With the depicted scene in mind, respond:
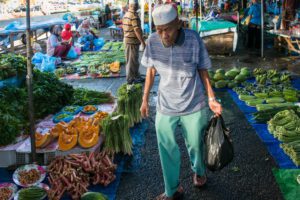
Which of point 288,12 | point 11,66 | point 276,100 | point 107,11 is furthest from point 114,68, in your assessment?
point 107,11

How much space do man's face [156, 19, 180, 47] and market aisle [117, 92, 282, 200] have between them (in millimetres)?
1686

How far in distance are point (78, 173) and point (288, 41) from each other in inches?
366

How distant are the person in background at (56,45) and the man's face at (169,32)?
30.3 ft

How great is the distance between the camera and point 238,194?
3438mm

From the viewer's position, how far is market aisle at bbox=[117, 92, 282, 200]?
346 centimetres

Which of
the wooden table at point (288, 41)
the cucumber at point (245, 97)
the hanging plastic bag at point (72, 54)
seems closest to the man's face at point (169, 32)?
the cucumber at point (245, 97)

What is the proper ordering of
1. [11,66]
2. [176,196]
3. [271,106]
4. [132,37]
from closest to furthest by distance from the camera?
[176,196]
[11,66]
[271,106]
[132,37]

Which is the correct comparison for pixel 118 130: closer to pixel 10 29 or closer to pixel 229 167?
pixel 229 167

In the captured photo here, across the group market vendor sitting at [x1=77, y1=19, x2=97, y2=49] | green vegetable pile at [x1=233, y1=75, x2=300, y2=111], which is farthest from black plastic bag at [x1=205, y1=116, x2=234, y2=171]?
market vendor sitting at [x1=77, y1=19, x2=97, y2=49]

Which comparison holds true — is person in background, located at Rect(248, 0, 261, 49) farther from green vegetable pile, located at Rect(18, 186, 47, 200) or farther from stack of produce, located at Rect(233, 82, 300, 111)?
green vegetable pile, located at Rect(18, 186, 47, 200)

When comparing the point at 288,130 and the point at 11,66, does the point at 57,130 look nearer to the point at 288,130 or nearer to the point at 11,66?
the point at 11,66

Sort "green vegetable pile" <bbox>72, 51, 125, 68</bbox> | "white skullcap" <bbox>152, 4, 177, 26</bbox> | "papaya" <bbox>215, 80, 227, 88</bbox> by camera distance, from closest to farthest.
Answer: "white skullcap" <bbox>152, 4, 177, 26</bbox>, "papaya" <bbox>215, 80, 227, 88</bbox>, "green vegetable pile" <bbox>72, 51, 125, 68</bbox>

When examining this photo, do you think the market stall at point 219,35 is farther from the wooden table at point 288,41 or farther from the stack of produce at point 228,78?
the stack of produce at point 228,78

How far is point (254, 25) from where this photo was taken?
1218 centimetres
